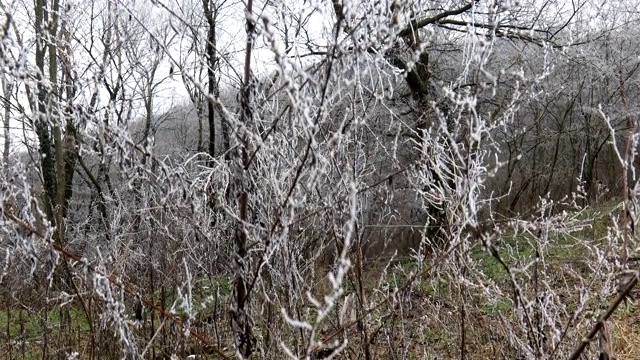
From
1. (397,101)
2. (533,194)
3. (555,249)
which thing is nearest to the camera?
(555,249)

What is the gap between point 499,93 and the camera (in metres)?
12.6

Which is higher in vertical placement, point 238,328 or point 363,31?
point 363,31

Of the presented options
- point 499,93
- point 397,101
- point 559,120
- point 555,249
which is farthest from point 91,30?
point 559,120

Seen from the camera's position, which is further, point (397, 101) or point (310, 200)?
point (397, 101)

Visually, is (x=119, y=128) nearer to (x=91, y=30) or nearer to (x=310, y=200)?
(x=310, y=200)

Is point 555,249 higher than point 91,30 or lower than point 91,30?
lower

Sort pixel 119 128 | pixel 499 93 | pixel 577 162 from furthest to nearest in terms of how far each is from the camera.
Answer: pixel 577 162 < pixel 499 93 < pixel 119 128

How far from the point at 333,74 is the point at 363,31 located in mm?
189

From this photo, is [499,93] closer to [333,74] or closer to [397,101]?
[397,101]

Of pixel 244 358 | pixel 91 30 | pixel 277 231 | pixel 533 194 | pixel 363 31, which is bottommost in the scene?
pixel 533 194

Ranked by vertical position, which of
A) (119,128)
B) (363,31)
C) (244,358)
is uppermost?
(363,31)

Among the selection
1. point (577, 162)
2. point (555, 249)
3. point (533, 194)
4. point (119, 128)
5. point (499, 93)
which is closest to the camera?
point (119, 128)

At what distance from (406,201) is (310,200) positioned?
11432 mm

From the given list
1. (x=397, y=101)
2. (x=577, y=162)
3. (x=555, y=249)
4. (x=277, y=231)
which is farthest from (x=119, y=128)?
(x=577, y=162)
